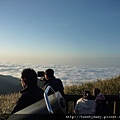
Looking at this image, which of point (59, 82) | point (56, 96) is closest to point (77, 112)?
point (59, 82)

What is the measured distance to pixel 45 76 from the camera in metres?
6.89

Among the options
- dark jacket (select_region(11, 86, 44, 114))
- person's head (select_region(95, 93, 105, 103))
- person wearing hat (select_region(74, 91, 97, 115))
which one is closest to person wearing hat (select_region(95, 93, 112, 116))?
person's head (select_region(95, 93, 105, 103))

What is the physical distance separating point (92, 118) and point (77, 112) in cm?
97

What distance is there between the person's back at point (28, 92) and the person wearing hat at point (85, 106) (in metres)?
2.36

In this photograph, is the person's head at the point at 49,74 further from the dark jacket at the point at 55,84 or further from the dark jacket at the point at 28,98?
the dark jacket at the point at 28,98

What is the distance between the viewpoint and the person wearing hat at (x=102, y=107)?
21.3ft

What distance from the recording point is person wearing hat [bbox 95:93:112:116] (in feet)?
21.3

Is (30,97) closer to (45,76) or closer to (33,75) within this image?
(33,75)

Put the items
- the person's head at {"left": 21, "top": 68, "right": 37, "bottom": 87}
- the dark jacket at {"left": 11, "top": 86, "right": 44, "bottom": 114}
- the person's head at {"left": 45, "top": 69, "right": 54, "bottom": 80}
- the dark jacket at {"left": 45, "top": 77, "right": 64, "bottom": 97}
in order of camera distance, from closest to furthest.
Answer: the dark jacket at {"left": 11, "top": 86, "right": 44, "bottom": 114}, the person's head at {"left": 21, "top": 68, "right": 37, "bottom": 87}, the dark jacket at {"left": 45, "top": 77, "right": 64, "bottom": 97}, the person's head at {"left": 45, "top": 69, "right": 54, "bottom": 80}

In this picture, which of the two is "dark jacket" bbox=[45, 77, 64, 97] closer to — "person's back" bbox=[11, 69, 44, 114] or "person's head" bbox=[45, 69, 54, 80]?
"person's head" bbox=[45, 69, 54, 80]

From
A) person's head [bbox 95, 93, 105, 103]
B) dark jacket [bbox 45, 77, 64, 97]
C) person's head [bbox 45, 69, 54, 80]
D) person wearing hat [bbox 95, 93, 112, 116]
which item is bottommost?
person wearing hat [bbox 95, 93, 112, 116]

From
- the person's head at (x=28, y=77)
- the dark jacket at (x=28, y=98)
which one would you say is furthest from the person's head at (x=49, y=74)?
the dark jacket at (x=28, y=98)

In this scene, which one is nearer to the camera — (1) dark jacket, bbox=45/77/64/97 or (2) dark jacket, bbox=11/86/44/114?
(2) dark jacket, bbox=11/86/44/114

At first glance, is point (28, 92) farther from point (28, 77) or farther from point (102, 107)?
point (102, 107)
